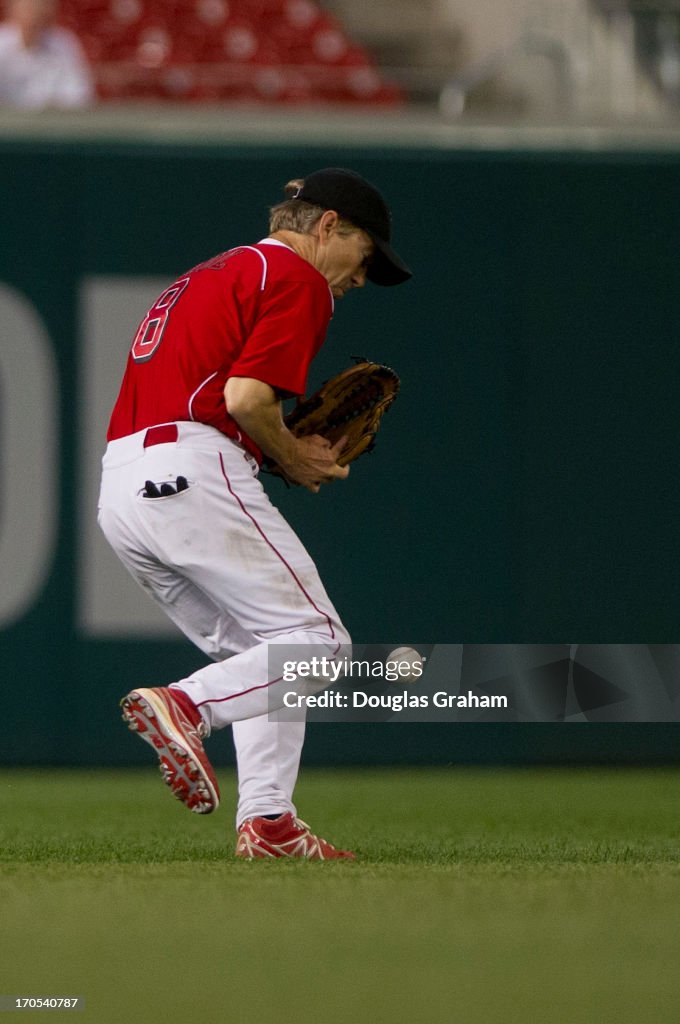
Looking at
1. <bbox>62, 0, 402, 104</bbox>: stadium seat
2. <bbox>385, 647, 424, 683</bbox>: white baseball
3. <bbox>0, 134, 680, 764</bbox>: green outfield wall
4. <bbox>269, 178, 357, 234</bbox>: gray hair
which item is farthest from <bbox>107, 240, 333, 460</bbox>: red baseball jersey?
<bbox>62, 0, 402, 104</bbox>: stadium seat

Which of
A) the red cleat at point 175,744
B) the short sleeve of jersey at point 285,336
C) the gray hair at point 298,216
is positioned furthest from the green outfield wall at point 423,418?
the red cleat at point 175,744

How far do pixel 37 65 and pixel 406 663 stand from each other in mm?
3929

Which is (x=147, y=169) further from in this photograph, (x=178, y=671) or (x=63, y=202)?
(x=178, y=671)

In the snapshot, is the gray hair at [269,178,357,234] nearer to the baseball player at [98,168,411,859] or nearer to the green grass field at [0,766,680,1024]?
the baseball player at [98,168,411,859]

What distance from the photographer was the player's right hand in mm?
4551

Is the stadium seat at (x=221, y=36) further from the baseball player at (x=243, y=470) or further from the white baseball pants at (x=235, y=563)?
the white baseball pants at (x=235, y=563)

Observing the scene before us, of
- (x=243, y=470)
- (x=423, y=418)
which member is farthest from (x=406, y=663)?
(x=243, y=470)

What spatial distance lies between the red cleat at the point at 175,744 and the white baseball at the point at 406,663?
2.05 meters

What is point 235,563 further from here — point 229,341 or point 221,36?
point 221,36

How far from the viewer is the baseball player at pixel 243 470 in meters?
4.34

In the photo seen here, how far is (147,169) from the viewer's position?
764 centimetres

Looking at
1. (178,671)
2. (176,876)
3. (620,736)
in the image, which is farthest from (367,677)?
(176,876)

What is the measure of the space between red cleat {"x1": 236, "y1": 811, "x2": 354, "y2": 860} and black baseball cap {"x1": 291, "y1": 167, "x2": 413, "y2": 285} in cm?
150

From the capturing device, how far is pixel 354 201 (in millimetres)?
4598
